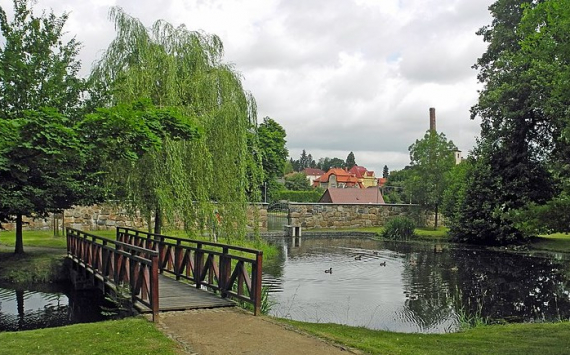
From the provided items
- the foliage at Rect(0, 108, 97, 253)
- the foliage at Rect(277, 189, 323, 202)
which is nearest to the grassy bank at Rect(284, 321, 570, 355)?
the foliage at Rect(0, 108, 97, 253)

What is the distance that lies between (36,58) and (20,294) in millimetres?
5334

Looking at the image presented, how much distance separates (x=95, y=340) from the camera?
5.52 metres

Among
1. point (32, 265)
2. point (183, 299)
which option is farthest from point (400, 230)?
point (183, 299)

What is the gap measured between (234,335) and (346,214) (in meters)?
27.3

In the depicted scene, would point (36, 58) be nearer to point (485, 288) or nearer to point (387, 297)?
point (387, 297)

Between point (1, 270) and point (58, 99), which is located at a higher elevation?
point (58, 99)

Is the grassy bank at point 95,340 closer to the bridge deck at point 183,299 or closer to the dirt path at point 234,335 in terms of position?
the dirt path at point 234,335

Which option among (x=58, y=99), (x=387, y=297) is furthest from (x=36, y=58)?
(x=387, y=297)

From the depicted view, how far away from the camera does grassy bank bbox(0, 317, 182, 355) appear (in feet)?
17.0

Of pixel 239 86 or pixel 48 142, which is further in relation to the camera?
pixel 239 86

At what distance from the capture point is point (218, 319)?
21.8 feet

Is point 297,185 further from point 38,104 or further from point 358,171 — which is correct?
point 38,104

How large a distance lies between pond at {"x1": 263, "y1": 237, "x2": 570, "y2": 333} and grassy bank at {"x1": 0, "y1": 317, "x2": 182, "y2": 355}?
13.3 ft

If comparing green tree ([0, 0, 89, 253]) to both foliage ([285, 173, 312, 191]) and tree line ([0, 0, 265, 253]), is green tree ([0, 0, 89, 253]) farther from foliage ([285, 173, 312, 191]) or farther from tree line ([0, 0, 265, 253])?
foliage ([285, 173, 312, 191])
